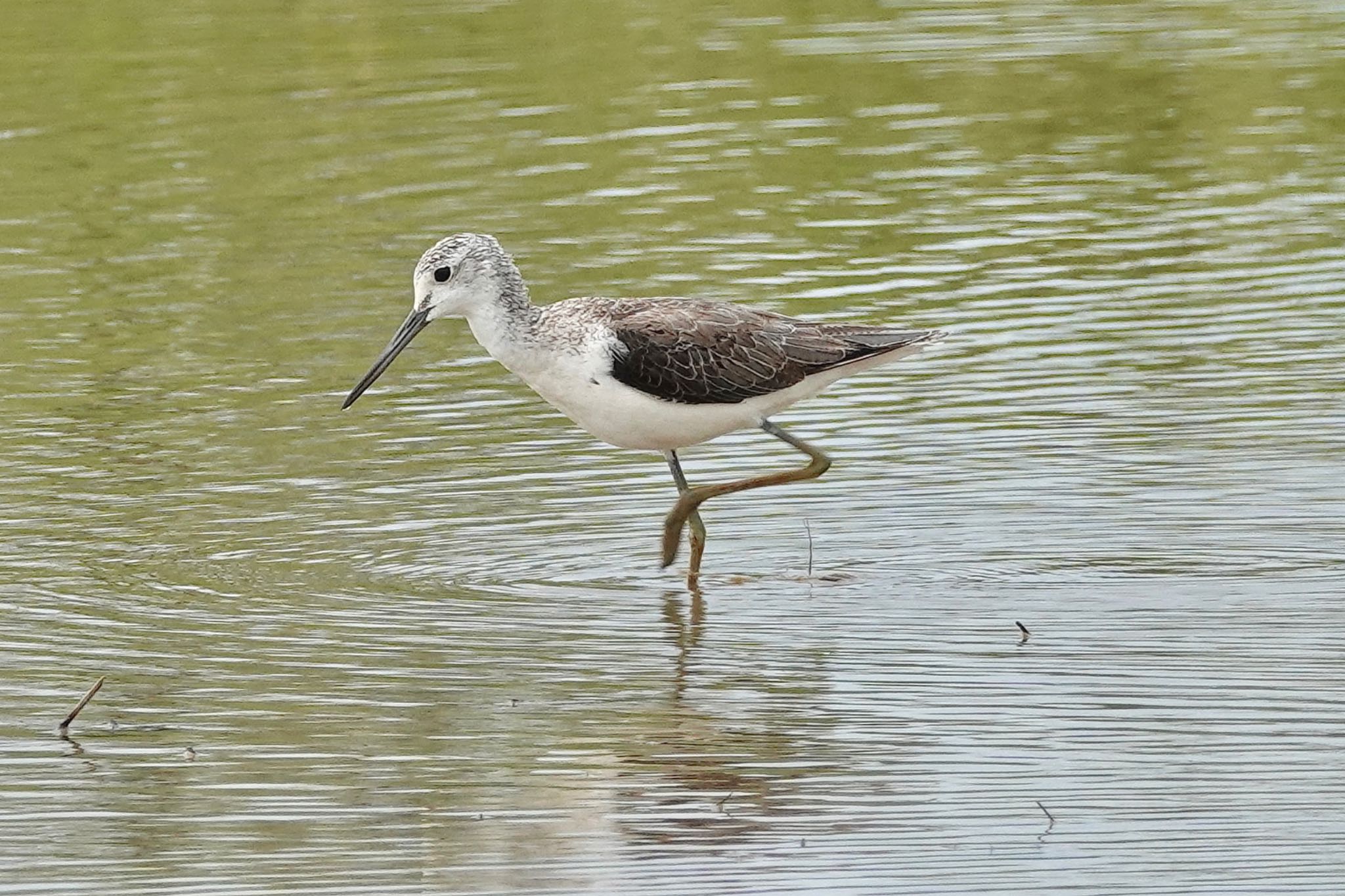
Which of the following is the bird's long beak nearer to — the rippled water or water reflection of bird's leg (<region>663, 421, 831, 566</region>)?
the rippled water

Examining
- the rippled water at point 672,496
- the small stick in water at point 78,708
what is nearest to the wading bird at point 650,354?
the rippled water at point 672,496

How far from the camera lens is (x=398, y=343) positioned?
10266 mm

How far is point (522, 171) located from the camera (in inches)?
735

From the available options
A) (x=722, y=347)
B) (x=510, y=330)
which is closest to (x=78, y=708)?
(x=510, y=330)

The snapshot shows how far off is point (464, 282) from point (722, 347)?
3.62 ft

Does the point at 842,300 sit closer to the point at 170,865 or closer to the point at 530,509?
the point at 530,509

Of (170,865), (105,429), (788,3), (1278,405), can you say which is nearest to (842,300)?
(1278,405)

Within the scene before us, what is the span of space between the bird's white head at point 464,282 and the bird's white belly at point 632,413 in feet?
1.23

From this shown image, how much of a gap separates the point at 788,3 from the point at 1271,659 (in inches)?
721

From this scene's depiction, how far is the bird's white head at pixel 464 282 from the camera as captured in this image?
10031mm

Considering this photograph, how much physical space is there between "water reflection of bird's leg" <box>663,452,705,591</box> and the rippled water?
6.7 inches

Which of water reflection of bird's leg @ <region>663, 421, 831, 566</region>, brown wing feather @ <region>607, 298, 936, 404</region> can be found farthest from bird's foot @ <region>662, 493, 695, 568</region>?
brown wing feather @ <region>607, 298, 936, 404</region>

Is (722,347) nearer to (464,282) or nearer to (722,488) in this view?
(722,488)

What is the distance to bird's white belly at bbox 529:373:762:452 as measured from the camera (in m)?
9.95
